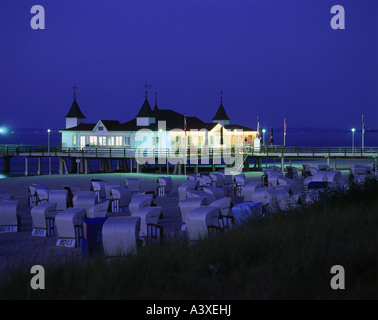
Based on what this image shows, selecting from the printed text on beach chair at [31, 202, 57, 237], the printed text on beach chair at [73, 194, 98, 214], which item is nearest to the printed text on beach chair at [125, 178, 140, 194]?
the printed text on beach chair at [73, 194, 98, 214]

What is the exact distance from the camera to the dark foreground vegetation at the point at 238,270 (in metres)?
6.79

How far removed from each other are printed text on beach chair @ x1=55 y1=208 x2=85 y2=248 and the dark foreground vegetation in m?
6.95

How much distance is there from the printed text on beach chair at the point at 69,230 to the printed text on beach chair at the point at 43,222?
1.56 meters

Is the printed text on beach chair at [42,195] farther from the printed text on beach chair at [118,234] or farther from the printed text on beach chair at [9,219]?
the printed text on beach chair at [118,234]

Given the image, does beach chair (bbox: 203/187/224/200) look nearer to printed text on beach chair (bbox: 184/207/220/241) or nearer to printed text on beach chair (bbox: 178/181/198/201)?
printed text on beach chair (bbox: 178/181/198/201)

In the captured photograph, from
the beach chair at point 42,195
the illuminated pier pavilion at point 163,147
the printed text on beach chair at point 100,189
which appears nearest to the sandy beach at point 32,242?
the beach chair at point 42,195

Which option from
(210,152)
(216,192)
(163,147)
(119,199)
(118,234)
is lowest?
(119,199)

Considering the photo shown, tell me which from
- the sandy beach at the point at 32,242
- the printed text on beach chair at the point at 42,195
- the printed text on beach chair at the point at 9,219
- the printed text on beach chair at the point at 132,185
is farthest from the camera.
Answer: the printed text on beach chair at the point at 132,185

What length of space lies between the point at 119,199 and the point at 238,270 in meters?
16.1

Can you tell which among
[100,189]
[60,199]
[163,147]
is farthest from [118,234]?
[163,147]

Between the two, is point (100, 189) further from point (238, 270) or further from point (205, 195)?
point (238, 270)

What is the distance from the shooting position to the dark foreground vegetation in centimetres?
679

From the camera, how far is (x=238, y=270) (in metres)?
7.53
